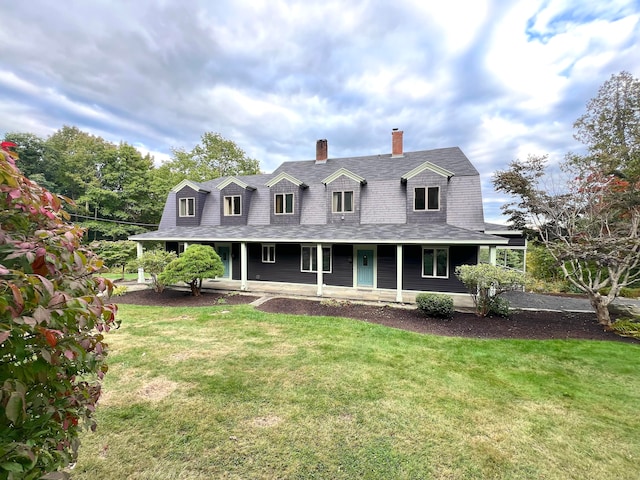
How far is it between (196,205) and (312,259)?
8.62m

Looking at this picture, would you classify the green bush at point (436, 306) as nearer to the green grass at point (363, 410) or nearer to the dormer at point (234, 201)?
the green grass at point (363, 410)

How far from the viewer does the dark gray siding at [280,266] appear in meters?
15.0

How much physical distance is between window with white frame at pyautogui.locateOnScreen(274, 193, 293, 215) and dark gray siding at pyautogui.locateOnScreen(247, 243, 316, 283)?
200 centimetres

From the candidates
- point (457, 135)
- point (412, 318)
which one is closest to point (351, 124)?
point (457, 135)

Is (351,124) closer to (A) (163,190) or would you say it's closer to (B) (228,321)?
(B) (228,321)

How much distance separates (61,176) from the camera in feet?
102

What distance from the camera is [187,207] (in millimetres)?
17328

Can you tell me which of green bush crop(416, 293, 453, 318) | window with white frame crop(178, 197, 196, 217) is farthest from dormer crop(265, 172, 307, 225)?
green bush crop(416, 293, 453, 318)

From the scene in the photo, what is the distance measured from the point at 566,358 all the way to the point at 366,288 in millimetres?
8384

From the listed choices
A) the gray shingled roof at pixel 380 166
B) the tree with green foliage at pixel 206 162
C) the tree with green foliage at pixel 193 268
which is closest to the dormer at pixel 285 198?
the gray shingled roof at pixel 380 166

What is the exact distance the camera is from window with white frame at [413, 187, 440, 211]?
13.4 metres

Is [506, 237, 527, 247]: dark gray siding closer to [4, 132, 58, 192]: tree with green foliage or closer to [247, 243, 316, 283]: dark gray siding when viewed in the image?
[247, 243, 316, 283]: dark gray siding

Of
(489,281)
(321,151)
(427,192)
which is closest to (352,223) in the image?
(427,192)

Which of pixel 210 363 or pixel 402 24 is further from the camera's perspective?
pixel 402 24
